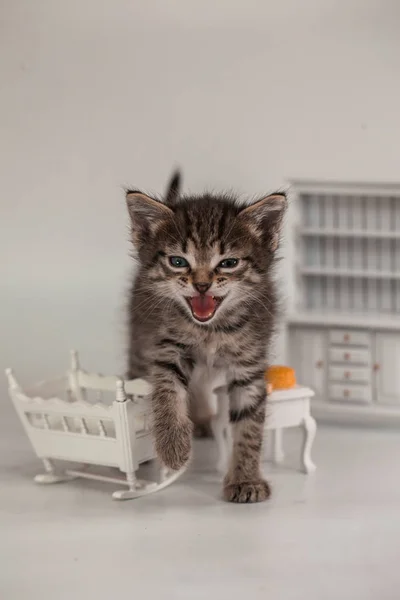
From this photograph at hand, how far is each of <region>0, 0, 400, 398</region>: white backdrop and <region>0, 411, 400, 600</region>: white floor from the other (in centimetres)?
109

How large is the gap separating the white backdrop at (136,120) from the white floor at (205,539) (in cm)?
109

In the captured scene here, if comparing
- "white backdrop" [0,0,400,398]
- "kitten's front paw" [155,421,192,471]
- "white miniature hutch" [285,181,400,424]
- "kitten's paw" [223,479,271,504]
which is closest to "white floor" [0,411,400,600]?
"kitten's paw" [223,479,271,504]

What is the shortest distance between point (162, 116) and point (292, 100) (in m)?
0.53

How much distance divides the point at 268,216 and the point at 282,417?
63cm

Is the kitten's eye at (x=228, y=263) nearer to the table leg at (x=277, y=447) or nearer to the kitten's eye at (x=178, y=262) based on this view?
the kitten's eye at (x=178, y=262)

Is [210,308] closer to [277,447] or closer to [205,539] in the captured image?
[205,539]

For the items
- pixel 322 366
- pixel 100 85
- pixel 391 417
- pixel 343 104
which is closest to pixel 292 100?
pixel 343 104

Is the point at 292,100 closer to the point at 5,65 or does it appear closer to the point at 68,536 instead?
the point at 5,65

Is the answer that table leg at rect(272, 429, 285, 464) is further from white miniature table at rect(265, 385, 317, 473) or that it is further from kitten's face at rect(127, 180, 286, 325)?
kitten's face at rect(127, 180, 286, 325)

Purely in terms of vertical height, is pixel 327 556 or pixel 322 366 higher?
pixel 322 366

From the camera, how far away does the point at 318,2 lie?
3580mm

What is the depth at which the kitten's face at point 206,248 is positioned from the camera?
7.70 ft

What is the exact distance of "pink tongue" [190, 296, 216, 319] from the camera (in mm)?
2332

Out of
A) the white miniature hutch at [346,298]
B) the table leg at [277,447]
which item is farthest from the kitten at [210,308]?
the white miniature hutch at [346,298]
